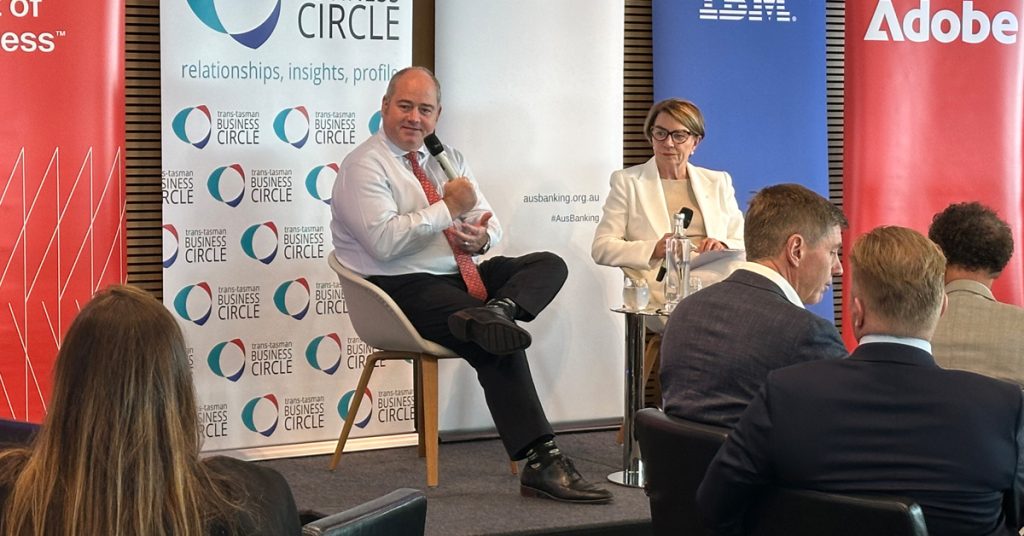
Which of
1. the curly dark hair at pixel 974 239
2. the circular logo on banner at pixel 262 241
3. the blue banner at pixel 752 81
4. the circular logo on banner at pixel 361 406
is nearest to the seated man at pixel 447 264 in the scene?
the circular logo on banner at pixel 262 241

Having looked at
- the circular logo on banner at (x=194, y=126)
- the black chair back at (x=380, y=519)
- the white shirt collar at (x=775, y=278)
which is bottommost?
the black chair back at (x=380, y=519)

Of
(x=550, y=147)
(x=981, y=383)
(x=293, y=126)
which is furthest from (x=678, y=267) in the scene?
(x=981, y=383)

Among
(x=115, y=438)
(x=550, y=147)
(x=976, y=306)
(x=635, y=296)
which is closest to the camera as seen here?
(x=115, y=438)

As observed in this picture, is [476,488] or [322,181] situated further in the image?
[322,181]

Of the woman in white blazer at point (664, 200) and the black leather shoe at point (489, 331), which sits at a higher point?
the woman in white blazer at point (664, 200)

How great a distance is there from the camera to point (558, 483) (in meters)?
4.25

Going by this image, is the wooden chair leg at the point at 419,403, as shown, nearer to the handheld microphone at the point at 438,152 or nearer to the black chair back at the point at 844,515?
the handheld microphone at the point at 438,152

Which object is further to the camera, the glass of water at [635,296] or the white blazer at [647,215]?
the white blazer at [647,215]

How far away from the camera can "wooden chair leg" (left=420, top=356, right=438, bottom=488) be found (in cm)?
443

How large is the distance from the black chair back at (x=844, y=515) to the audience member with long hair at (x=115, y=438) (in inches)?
37.2

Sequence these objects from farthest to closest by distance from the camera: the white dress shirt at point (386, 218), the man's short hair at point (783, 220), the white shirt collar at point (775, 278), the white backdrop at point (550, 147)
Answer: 1. the white backdrop at point (550, 147)
2. the white dress shirt at point (386, 218)
3. the man's short hair at point (783, 220)
4. the white shirt collar at point (775, 278)

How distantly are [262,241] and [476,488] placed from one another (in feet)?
4.22

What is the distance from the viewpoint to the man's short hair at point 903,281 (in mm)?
2207

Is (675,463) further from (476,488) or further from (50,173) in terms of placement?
(50,173)
